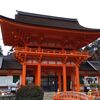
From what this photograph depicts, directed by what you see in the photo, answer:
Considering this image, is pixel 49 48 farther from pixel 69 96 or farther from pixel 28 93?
pixel 28 93

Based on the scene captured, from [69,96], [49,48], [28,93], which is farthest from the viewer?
[49,48]

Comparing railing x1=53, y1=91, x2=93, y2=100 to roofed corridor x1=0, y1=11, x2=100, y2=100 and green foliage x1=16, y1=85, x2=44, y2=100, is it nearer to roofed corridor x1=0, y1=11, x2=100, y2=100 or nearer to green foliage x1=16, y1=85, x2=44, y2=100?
roofed corridor x1=0, y1=11, x2=100, y2=100

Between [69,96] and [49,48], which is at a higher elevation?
[49,48]

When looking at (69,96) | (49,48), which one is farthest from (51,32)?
(69,96)

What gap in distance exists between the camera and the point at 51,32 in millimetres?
28891

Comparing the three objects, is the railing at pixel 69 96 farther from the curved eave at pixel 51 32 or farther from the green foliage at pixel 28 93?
the curved eave at pixel 51 32

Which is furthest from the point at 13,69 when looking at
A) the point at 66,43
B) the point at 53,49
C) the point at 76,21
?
the point at 76,21

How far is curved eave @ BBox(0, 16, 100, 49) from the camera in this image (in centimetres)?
2612

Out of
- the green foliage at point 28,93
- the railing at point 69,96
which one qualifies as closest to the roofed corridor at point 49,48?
the railing at point 69,96

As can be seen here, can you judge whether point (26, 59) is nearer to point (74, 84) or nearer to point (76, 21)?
point (74, 84)

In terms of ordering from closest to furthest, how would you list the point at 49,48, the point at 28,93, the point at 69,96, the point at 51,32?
the point at 28,93, the point at 69,96, the point at 51,32, the point at 49,48

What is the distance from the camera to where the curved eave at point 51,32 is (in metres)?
26.1

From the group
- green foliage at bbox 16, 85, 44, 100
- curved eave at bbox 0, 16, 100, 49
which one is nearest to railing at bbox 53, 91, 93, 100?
green foliage at bbox 16, 85, 44, 100

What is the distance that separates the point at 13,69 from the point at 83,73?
10.8 meters
